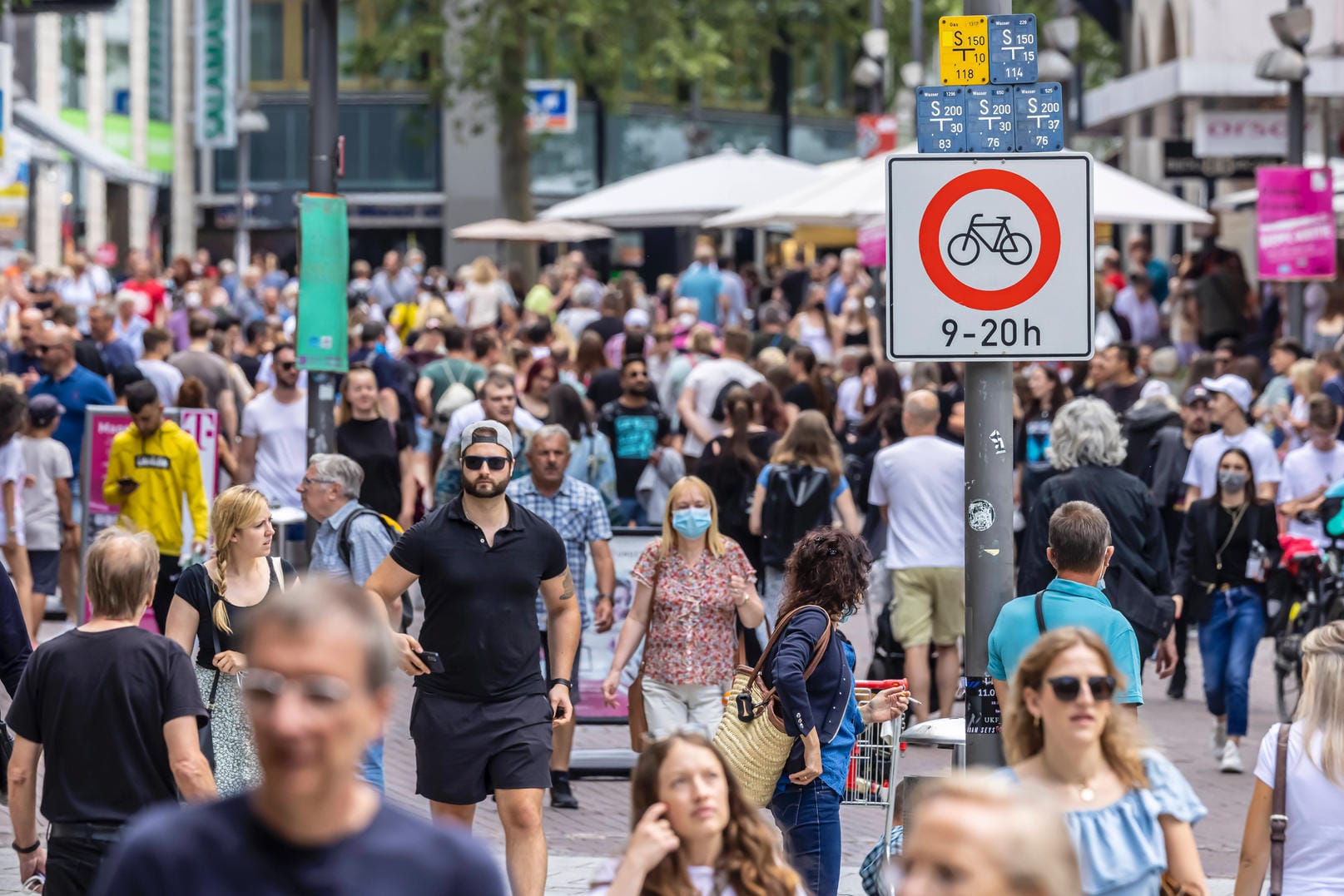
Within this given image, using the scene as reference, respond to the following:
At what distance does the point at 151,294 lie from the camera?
87.9 ft

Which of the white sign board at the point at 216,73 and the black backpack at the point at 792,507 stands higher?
the white sign board at the point at 216,73

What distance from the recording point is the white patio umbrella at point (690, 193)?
89.8 ft

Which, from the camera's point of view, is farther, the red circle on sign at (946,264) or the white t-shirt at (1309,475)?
the white t-shirt at (1309,475)

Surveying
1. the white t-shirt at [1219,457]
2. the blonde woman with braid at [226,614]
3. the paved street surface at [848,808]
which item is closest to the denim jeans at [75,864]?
the blonde woman with braid at [226,614]

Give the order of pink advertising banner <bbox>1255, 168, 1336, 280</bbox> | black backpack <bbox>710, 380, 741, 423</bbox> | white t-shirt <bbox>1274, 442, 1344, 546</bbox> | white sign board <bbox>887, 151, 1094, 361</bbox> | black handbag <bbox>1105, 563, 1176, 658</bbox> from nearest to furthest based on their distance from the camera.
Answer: white sign board <bbox>887, 151, 1094, 361</bbox> → black handbag <bbox>1105, 563, 1176, 658</bbox> → white t-shirt <bbox>1274, 442, 1344, 546</bbox> → black backpack <bbox>710, 380, 741, 423</bbox> → pink advertising banner <bbox>1255, 168, 1336, 280</bbox>

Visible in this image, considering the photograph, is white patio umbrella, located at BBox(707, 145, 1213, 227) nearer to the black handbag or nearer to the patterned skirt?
the black handbag

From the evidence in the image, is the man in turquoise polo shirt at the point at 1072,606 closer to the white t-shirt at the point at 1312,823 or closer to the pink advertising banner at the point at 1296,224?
the white t-shirt at the point at 1312,823

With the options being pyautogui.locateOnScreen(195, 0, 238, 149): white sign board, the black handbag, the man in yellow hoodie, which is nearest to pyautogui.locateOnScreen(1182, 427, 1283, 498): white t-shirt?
the black handbag

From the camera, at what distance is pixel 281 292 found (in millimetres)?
27781

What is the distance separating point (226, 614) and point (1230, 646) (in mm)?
5811

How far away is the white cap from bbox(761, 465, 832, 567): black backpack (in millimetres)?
3246

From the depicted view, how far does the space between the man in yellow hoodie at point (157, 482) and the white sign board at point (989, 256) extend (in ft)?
20.9

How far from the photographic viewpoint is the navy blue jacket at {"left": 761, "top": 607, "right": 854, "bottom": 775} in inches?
271

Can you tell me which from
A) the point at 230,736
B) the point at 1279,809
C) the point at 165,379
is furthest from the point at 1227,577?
the point at 165,379
